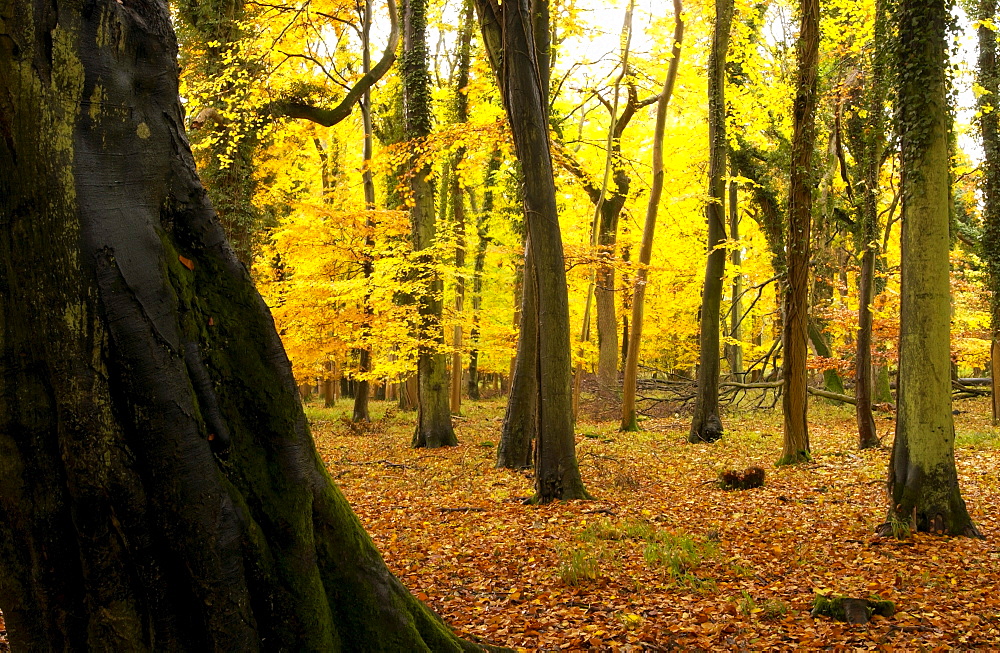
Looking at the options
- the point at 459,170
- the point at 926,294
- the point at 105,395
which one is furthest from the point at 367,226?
the point at 105,395

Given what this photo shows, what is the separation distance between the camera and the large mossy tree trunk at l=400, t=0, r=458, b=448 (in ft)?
45.1

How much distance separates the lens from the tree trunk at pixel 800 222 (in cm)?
1005

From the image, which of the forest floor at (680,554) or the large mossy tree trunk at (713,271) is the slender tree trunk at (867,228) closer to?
the forest floor at (680,554)

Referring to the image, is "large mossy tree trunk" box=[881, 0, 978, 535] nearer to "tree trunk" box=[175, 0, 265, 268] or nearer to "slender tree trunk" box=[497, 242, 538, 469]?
"slender tree trunk" box=[497, 242, 538, 469]

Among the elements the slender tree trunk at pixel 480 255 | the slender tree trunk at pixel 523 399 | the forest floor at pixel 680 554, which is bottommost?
the forest floor at pixel 680 554

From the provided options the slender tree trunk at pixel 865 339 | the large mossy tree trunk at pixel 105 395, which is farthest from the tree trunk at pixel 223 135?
the slender tree trunk at pixel 865 339

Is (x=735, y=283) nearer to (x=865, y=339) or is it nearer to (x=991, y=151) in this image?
(x=991, y=151)

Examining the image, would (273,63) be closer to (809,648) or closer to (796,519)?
(796,519)

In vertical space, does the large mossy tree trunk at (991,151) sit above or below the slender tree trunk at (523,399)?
Answer: above

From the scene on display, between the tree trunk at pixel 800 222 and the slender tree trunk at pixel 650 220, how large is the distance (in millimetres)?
4331

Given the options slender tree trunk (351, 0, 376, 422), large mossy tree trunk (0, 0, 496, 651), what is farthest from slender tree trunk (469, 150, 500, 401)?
large mossy tree trunk (0, 0, 496, 651)

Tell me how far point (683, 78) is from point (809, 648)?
16299 millimetres

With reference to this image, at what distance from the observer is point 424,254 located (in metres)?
13.6

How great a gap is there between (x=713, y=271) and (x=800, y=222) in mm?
4010
